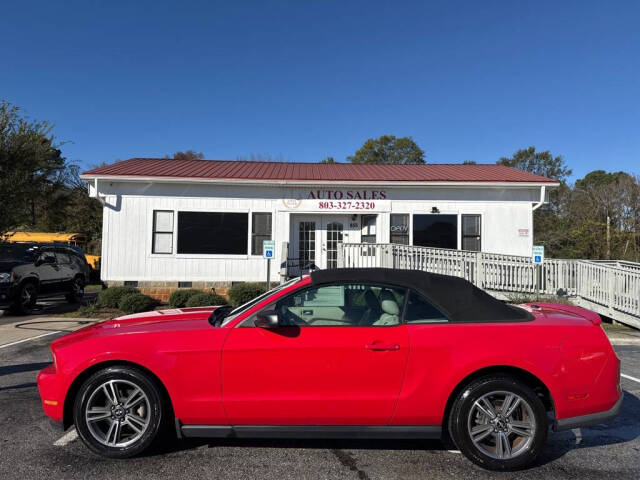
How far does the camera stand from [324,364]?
3.14 metres

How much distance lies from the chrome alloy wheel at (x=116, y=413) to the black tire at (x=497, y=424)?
233 cm

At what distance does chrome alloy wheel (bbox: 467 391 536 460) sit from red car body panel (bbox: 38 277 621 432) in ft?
0.72

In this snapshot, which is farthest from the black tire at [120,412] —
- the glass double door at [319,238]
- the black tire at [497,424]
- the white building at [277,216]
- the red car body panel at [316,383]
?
the glass double door at [319,238]

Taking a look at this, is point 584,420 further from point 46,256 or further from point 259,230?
point 46,256

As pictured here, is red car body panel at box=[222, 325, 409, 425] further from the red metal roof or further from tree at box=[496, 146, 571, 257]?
tree at box=[496, 146, 571, 257]

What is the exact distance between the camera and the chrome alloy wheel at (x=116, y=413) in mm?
3203

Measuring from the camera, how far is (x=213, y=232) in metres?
12.5

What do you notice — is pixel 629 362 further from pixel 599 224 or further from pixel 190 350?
pixel 599 224

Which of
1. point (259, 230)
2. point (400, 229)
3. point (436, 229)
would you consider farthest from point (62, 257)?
point (436, 229)

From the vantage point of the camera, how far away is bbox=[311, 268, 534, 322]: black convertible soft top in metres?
3.34

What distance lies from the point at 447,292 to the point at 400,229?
944cm

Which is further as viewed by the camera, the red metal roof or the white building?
the red metal roof

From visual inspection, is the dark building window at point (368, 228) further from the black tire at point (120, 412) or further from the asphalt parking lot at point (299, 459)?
the black tire at point (120, 412)

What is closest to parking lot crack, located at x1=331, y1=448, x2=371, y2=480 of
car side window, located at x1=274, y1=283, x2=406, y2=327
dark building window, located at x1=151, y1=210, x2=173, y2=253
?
car side window, located at x1=274, y1=283, x2=406, y2=327
